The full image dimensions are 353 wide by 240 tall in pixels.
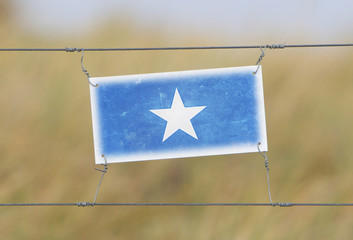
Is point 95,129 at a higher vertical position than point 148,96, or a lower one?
lower

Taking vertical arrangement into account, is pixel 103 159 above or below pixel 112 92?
below

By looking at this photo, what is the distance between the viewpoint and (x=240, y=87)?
1.75 m

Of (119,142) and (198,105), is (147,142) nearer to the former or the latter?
(119,142)

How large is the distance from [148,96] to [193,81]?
0.21 m

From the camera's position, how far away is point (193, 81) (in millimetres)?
1764

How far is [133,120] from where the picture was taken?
176 centimetres

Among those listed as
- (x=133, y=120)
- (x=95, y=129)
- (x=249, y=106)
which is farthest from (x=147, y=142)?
(x=249, y=106)

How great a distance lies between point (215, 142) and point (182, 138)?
15 centimetres

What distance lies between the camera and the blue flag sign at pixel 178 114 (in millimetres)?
1736

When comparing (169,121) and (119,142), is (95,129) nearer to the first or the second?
(119,142)

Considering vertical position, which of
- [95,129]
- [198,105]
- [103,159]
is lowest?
[103,159]

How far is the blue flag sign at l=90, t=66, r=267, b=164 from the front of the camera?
1736mm

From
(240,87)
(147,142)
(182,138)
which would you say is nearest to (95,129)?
(147,142)

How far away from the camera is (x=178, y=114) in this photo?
5.74 feet
